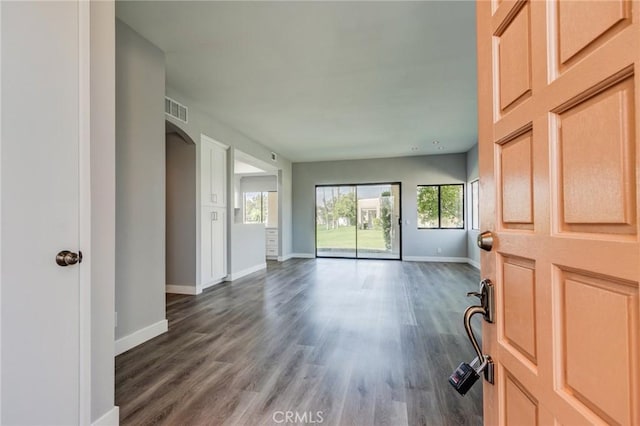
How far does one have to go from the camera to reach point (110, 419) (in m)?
1.52

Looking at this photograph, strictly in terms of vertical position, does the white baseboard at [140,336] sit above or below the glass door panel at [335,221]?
below

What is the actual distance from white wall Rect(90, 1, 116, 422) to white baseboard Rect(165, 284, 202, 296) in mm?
2850

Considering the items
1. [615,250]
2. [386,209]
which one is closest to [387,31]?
[615,250]

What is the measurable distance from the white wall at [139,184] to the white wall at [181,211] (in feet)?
4.49

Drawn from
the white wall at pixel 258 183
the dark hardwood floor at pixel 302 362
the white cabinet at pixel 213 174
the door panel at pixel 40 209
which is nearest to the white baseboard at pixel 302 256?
the white wall at pixel 258 183

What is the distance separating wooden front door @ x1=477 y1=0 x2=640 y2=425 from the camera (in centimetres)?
43

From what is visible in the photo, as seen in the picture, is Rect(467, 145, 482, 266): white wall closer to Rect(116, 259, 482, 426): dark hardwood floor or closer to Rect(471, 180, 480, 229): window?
Rect(471, 180, 480, 229): window

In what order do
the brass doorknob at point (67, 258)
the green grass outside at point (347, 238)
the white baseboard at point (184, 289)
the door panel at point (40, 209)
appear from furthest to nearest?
the green grass outside at point (347, 238) → the white baseboard at point (184, 289) → the brass doorknob at point (67, 258) → the door panel at point (40, 209)

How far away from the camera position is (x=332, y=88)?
3.58 m

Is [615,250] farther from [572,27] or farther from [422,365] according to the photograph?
[422,365]

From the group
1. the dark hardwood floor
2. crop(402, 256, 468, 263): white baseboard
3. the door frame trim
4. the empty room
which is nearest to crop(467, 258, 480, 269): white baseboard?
crop(402, 256, 468, 263): white baseboard

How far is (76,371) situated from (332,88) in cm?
336

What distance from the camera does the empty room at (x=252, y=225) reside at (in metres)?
0.51
